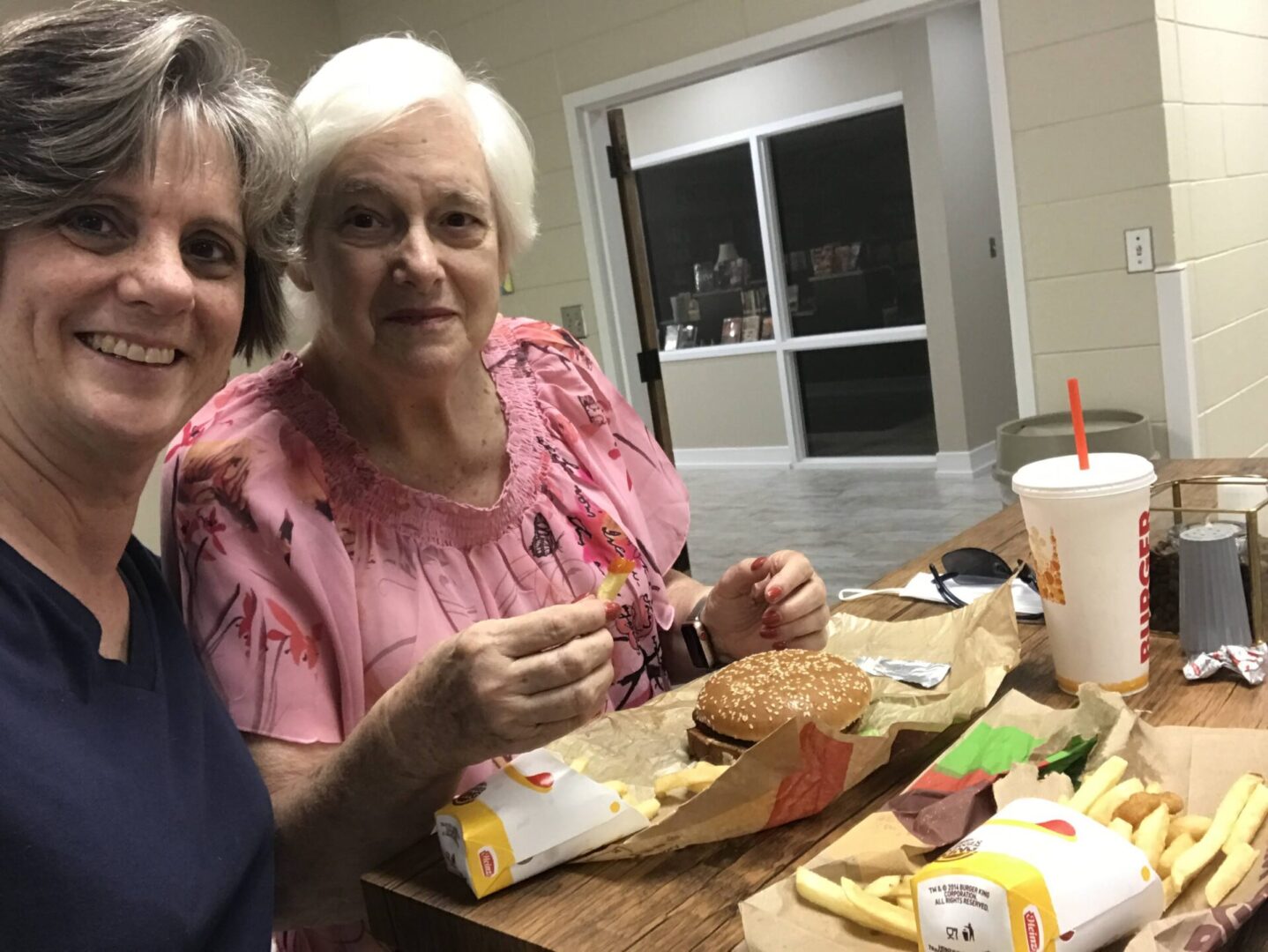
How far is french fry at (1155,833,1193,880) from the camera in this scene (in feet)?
2.42

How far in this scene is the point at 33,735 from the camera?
2.63 feet

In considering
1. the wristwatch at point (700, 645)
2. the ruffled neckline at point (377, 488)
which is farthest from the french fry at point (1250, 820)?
the ruffled neckline at point (377, 488)

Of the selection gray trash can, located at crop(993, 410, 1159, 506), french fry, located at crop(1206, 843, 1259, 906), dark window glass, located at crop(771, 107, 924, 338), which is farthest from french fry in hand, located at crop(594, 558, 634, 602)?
dark window glass, located at crop(771, 107, 924, 338)

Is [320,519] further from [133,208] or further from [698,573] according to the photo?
[698,573]

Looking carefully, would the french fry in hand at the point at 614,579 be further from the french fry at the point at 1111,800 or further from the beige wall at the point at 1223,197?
the beige wall at the point at 1223,197

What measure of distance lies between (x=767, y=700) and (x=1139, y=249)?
7.59 ft

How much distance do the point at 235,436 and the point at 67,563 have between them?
0.28 meters

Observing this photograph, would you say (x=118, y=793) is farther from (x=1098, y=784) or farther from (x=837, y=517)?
(x=837, y=517)

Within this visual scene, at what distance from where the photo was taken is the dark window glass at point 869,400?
21.4ft

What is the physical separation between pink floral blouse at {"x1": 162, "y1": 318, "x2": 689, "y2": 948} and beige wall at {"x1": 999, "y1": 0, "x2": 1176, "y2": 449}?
6.42ft

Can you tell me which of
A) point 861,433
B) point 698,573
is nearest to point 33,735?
point 698,573

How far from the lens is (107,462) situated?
3.03ft

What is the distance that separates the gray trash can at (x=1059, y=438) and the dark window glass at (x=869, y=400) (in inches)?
141

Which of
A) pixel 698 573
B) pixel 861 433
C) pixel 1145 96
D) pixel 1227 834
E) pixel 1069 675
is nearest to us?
pixel 1227 834
